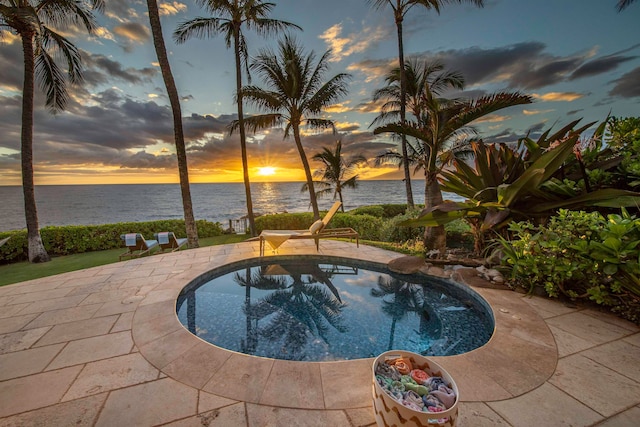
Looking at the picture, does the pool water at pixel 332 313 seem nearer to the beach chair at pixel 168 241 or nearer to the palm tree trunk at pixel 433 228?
the palm tree trunk at pixel 433 228

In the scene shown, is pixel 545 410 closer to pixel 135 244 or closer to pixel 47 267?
pixel 135 244

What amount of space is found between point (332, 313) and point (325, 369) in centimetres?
178

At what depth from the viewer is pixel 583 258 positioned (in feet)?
9.77

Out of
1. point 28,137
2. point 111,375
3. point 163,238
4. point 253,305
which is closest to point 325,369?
point 111,375

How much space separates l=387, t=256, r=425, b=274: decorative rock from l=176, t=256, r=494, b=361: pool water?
177 mm

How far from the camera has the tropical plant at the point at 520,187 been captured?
361 centimetres

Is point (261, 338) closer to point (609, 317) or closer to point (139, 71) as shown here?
point (609, 317)

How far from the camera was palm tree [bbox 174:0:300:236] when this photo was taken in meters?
8.54

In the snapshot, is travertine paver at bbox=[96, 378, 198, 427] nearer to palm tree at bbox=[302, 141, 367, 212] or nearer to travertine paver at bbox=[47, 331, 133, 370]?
travertine paver at bbox=[47, 331, 133, 370]

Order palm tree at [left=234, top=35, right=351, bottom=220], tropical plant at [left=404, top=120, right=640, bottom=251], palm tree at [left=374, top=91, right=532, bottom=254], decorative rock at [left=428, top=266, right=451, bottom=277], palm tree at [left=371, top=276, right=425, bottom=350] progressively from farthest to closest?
palm tree at [left=234, top=35, right=351, bottom=220] < decorative rock at [left=428, top=266, right=451, bottom=277] < palm tree at [left=374, top=91, right=532, bottom=254] < palm tree at [left=371, top=276, right=425, bottom=350] < tropical plant at [left=404, top=120, right=640, bottom=251]

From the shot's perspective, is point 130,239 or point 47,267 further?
point 130,239

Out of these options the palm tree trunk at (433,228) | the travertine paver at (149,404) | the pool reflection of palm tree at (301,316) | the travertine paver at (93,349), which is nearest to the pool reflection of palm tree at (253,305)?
the pool reflection of palm tree at (301,316)

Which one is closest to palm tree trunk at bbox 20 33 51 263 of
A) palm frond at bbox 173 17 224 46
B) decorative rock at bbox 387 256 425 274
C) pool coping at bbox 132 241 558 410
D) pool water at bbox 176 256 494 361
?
palm frond at bbox 173 17 224 46

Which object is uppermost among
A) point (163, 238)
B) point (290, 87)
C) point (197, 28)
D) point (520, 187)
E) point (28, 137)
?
point (197, 28)
